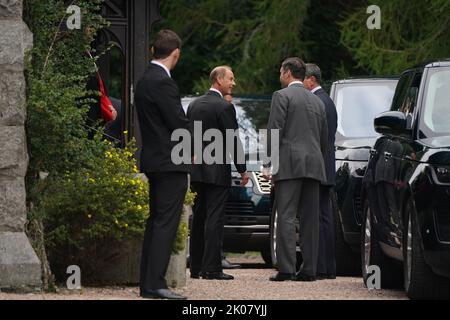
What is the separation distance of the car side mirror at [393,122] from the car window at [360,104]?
412cm

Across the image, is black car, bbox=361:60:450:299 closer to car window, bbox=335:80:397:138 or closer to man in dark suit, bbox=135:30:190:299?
man in dark suit, bbox=135:30:190:299

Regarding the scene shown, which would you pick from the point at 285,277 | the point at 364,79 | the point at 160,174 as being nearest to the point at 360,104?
the point at 364,79

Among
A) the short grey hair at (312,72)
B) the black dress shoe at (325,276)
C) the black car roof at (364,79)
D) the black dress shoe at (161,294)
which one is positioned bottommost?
the black dress shoe at (325,276)

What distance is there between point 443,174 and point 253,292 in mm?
2084

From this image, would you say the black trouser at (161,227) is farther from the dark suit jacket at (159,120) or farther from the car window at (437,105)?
the car window at (437,105)

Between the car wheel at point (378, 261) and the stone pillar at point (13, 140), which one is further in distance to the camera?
the car wheel at point (378, 261)

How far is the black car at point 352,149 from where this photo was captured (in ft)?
57.4

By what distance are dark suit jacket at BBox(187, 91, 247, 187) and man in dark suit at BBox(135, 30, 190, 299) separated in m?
3.14

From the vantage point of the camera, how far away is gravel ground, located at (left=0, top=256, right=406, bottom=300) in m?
13.6

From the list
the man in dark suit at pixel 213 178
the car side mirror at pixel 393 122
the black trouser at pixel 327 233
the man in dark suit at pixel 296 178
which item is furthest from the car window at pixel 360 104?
the car side mirror at pixel 393 122

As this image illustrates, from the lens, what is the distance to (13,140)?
534 inches

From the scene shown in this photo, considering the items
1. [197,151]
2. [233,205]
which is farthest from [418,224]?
[233,205]

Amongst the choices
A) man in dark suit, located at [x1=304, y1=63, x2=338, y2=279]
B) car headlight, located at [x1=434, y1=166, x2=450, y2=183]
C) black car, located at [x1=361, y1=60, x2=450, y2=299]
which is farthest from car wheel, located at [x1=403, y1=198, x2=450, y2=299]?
man in dark suit, located at [x1=304, y1=63, x2=338, y2=279]

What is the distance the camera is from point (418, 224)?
1330 centimetres
